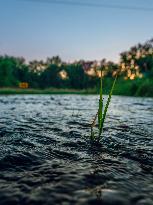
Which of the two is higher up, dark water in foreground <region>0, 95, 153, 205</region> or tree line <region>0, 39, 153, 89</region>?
tree line <region>0, 39, 153, 89</region>

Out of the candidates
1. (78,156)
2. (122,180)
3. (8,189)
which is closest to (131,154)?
(78,156)

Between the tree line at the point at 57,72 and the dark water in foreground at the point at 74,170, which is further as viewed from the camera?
the tree line at the point at 57,72

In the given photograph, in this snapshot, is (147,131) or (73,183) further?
(147,131)

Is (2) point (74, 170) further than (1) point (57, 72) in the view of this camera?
No

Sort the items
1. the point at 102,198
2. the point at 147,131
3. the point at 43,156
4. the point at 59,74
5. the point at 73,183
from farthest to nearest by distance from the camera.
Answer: the point at 59,74
the point at 147,131
the point at 43,156
the point at 73,183
the point at 102,198

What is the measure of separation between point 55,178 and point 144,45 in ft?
283

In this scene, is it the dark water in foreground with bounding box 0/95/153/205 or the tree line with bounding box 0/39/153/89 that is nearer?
the dark water in foreground with bounding box 0/95/153/205

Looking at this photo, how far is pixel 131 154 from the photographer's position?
4.75 m

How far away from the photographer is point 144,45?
279ft

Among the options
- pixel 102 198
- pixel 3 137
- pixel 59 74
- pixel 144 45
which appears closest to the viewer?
pixel 102 198

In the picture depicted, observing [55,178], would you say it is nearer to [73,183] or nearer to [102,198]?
[73,183]

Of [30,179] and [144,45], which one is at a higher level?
[144,45]

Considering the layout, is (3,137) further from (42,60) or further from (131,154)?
(42,60)

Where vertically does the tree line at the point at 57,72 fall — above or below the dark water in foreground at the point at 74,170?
above
